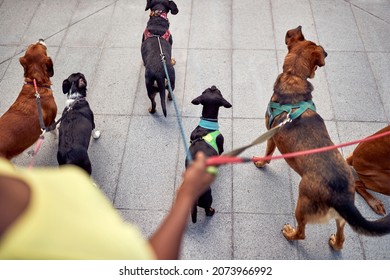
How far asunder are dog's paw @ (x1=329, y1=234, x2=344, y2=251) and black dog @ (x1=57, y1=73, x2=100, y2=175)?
8.80 feet

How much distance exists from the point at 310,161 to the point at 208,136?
3.73 feet

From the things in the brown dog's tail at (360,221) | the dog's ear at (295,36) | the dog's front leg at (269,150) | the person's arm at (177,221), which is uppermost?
the person's arm at (177,221)

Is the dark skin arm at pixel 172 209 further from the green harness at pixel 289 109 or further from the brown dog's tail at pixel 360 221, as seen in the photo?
the green harness at pixel 289 109

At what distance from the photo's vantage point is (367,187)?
4059 millimetres

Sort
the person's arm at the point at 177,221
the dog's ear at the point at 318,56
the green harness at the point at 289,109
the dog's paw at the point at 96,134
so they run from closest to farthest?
the person's arm at the point at 177,221, the green harness at the point at 289,109, the dog's ear at the point at 318,56, the dog's paw at the point at 96,134

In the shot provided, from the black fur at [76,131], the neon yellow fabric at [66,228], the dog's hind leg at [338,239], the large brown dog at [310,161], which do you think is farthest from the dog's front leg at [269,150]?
the neon yellow fabric at [66,228]

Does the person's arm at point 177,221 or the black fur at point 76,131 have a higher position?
the person's arm at point 177,221

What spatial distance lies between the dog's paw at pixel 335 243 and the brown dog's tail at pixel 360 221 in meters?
0.70

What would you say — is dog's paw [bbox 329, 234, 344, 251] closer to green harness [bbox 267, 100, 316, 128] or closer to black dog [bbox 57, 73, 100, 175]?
green harness [bbox 267, 100, 316, 128]

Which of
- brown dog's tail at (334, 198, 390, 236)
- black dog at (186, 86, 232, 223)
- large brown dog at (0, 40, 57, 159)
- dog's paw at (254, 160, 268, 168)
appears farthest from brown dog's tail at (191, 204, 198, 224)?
large brown dog at (0, 40, 57, 159)

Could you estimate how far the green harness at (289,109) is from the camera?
3689mm

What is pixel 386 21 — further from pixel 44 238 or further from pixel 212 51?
pixel 44 238

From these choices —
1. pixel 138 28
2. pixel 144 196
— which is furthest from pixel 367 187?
pixel 138 28

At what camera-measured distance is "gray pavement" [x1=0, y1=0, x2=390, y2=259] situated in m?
4.02
